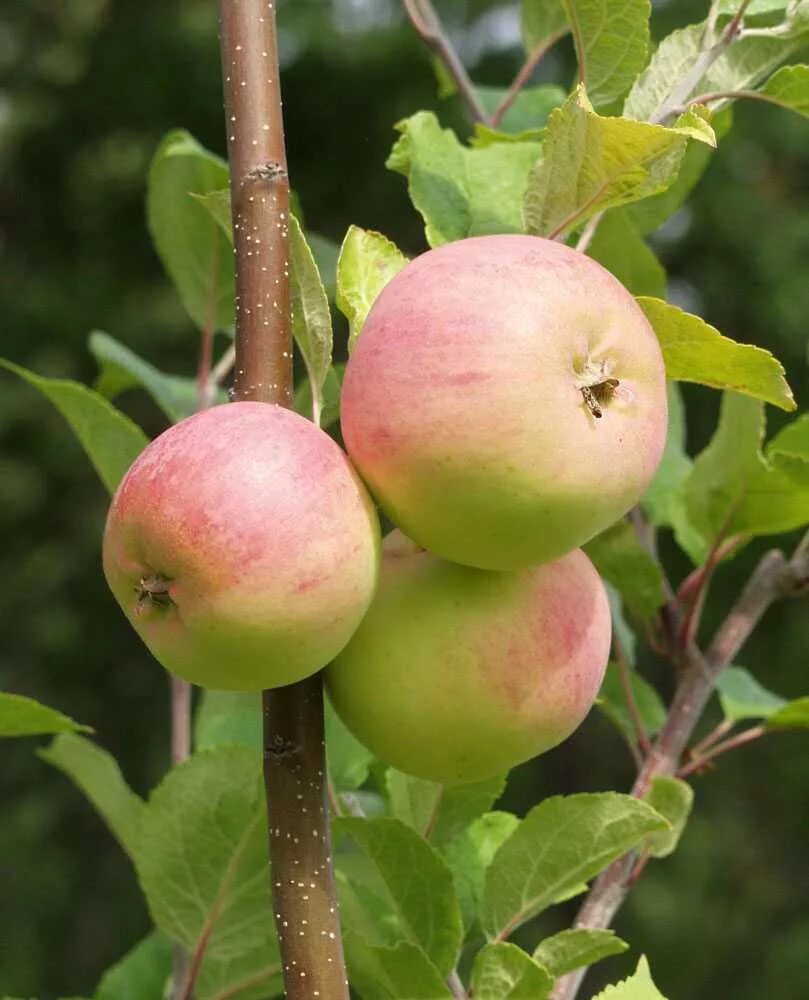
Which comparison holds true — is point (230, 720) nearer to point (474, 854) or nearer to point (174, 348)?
point (474, 854)

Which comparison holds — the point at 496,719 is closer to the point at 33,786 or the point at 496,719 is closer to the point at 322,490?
the point at 322,490

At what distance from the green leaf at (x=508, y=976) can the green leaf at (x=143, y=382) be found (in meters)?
0.49

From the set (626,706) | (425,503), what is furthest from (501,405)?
(626,706)

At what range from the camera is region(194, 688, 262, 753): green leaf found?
0.79 meters

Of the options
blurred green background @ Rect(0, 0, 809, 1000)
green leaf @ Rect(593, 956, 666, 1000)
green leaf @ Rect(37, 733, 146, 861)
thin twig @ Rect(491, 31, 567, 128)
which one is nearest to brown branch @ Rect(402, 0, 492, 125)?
thin twig @ Rect(491, 31, 567, 128)

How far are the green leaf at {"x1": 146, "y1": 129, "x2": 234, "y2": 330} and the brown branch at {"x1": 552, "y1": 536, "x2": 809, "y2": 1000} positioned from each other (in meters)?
0.38

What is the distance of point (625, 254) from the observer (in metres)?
0.73

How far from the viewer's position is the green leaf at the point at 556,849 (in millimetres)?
588

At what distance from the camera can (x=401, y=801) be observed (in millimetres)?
700

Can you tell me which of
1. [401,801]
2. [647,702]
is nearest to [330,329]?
[401,801]

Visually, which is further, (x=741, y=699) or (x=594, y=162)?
(x=741, y=699)

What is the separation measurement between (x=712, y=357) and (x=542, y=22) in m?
0.50

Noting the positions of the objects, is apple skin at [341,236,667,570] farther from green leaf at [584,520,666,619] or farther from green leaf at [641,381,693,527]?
green leaf at [641,381,693,527]

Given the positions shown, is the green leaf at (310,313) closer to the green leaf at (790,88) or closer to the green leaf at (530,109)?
the green leaf at (790,88)
